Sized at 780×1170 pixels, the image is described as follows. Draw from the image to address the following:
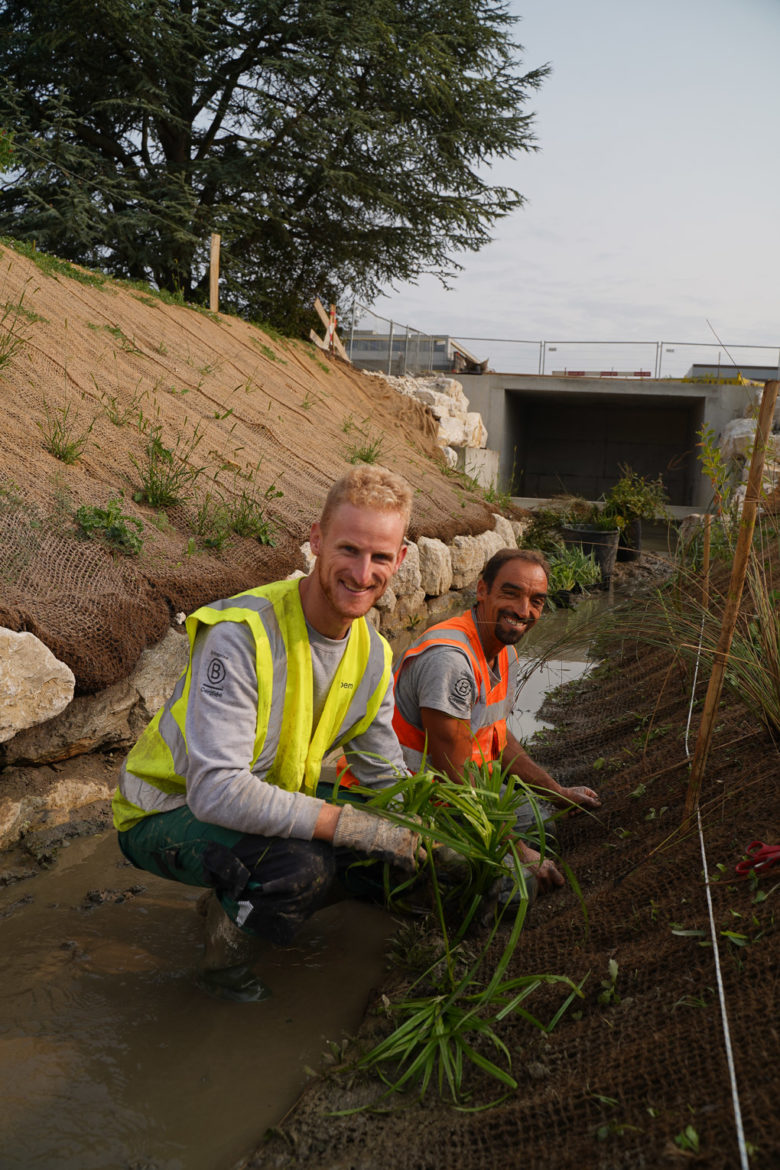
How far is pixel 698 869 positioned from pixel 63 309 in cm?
718

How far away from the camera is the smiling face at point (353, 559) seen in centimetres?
237

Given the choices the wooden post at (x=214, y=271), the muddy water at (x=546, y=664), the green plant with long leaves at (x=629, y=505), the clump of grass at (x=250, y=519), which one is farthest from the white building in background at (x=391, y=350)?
the clump of grass at (x=250, y=519)

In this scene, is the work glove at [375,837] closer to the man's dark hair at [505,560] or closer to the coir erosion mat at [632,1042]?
the coir erosion mat at [632,1042]

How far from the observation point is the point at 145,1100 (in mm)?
2086

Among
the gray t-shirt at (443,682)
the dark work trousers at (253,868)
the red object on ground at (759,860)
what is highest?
the gray t-shirt at (443,682)

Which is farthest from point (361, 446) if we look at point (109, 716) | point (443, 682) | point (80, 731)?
point (443, 682)

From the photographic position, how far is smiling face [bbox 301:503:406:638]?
7.77 ft

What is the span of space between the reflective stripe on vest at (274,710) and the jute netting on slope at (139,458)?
1.13 m

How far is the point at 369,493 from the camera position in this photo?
238 cm

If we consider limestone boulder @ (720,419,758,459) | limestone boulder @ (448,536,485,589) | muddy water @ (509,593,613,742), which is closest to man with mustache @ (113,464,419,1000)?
muddy water @ (509,593,613,742)

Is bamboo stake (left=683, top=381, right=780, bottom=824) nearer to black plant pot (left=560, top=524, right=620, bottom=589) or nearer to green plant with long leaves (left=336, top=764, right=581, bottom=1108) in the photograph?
green plant with long leaves (left=336, top=764, right=581, bottom=1108)

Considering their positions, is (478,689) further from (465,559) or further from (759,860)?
(465,559)

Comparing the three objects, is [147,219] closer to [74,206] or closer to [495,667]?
[74,206]

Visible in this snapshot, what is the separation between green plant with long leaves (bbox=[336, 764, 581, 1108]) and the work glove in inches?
1.7
